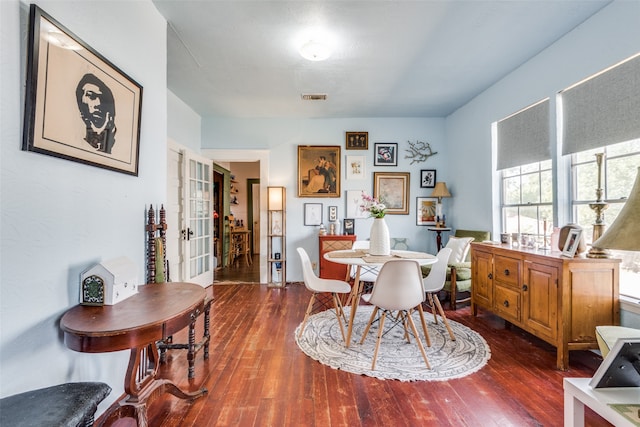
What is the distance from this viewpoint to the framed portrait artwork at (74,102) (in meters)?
1.18

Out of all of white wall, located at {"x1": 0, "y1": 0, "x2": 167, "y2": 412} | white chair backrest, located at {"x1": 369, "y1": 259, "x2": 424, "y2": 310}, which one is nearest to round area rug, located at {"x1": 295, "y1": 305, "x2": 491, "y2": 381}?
white chair backrest, located at {"x1": 369, "y1": 259, "x2": 424, "y2": 310}

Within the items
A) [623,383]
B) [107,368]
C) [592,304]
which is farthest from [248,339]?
[592,304]

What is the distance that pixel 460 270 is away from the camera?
353 cm

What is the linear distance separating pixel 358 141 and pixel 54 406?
4.68 metres

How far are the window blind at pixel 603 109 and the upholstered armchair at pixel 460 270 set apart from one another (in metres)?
1.54

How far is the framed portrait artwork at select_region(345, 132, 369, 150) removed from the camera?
15.9ft

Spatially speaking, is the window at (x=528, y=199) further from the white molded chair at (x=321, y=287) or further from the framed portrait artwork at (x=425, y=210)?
the white molded chair at (x=321, y=287)

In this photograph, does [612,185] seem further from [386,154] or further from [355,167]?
[355,167]

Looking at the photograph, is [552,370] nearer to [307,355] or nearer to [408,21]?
[307,355]

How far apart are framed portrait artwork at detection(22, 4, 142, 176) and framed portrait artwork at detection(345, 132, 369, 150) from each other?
3518 millimetres

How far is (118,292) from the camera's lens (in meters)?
1.47

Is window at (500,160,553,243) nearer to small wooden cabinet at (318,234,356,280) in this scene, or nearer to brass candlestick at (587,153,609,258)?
brass candlestick at (587,153,609,258)

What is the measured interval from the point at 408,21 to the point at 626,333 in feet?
8.74

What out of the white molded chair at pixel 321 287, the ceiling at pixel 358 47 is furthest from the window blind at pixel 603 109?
the white molded chair at pixel 321 287
